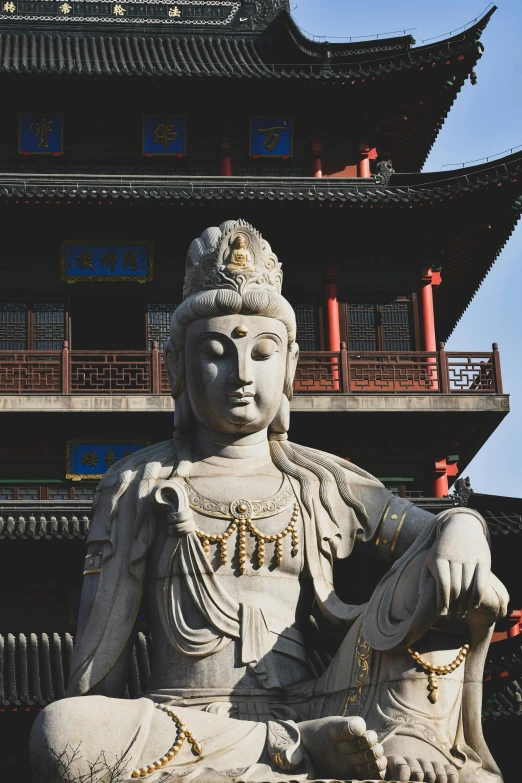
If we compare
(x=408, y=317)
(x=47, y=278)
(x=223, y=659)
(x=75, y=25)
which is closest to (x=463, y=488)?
(x=408, y=317)

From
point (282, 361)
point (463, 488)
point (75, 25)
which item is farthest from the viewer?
point (75, 25)

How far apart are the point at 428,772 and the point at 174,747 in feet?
4.05

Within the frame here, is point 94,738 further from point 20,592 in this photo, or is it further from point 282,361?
point 20,592

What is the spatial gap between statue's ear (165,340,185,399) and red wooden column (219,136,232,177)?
19.7 metres

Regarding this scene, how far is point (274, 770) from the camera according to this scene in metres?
7.98

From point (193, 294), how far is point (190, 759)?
2871 mm

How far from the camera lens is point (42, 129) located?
96.3 feet

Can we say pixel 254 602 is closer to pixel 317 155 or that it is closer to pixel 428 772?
pixel 428 772

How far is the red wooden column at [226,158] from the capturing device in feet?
96.1

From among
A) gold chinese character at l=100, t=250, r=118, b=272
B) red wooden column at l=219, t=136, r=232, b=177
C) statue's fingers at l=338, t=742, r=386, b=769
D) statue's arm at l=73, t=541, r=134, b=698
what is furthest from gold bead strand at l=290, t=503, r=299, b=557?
red wooden column at l=219, t=136, r=232, b=177

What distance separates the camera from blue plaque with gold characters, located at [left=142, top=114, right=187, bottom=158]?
2944cm

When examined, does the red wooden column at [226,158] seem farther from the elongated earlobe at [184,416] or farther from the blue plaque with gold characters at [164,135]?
the elongated earlobe at [184,416]

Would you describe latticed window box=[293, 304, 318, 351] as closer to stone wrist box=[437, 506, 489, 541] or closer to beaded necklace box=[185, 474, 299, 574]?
beaded necklace box=[185, 474, 299, 574]

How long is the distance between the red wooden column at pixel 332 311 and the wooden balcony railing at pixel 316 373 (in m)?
0.39
